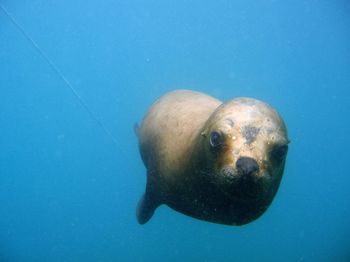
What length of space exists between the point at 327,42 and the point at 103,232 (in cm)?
2585

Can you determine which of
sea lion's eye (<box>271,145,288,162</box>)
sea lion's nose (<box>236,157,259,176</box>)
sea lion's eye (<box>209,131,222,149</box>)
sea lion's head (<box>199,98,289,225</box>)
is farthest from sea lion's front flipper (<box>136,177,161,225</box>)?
sea lion's nose (<box>236,157,259,176</box>)

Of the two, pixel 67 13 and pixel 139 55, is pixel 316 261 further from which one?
pixel 67 13

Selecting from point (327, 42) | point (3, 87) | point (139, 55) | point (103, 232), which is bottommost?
point (103, 232)

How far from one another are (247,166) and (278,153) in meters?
0.49

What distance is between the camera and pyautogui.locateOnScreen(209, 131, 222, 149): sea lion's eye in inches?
111

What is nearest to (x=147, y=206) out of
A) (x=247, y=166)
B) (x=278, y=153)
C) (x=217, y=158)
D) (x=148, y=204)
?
(x=148, y=204)

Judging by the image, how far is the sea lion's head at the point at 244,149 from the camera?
8.58 ft

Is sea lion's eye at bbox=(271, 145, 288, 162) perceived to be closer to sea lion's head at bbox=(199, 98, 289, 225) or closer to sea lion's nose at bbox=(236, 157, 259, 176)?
sea lion's head at bbox=(199, 98, 289, 225)

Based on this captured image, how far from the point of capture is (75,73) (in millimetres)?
39625

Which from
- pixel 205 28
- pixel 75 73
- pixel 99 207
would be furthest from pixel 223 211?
pixel 75 73

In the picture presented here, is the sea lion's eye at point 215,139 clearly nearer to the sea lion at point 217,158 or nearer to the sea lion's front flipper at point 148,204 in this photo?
the sea lion at point 217,158

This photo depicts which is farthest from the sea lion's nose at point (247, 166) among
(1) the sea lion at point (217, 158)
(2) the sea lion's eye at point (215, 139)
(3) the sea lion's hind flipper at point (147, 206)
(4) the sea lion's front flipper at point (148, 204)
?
(3) the sea lion's hind flipper at point (147, 206)

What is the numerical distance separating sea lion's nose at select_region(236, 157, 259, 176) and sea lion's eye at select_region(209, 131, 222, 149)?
0.91 ft

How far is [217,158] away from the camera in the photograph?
284cm
